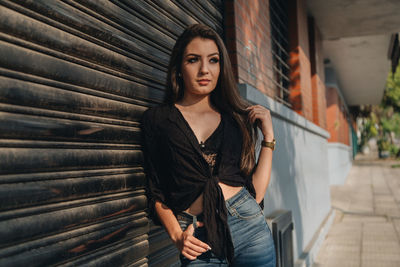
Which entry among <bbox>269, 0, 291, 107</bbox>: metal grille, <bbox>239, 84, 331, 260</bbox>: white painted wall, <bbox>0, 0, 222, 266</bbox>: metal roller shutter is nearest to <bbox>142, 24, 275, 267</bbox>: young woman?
<bbox>0, 0, 222, 266</bbox>: metal roller shutter

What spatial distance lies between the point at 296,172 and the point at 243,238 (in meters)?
Result: 3.79

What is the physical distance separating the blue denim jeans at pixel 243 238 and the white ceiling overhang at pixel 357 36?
631 centimetres

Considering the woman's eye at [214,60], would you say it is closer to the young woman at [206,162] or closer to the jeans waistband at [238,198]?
the young woman at [206,162]

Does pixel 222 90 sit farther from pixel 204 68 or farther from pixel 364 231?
pixel 364 231

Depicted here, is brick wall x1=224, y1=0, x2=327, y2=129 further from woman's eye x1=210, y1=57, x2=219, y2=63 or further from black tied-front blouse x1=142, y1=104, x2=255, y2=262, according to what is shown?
black tied-front blouse x1=142, y1=104, x2=255, y2=262

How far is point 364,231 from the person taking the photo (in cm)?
728

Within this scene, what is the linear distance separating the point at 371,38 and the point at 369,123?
90.6 feet

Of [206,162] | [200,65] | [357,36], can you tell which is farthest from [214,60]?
[357,36]

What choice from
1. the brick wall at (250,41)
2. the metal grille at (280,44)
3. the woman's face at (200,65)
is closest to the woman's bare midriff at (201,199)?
the woman's face at (200,65)

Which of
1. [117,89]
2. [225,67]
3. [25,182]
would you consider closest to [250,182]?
[225,67]

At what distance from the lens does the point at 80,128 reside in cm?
174

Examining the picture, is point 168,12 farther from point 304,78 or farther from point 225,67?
point 304,78

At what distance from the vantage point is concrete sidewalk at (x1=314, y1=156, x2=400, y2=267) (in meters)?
5.54

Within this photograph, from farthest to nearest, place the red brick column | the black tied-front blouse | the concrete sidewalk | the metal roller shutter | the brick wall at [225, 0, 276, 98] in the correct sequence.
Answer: the red brick column
the concrete sidewalk
the brick wall at [225, 0, 276, 98]
the black tied-front blouse
the metal roller shutter
